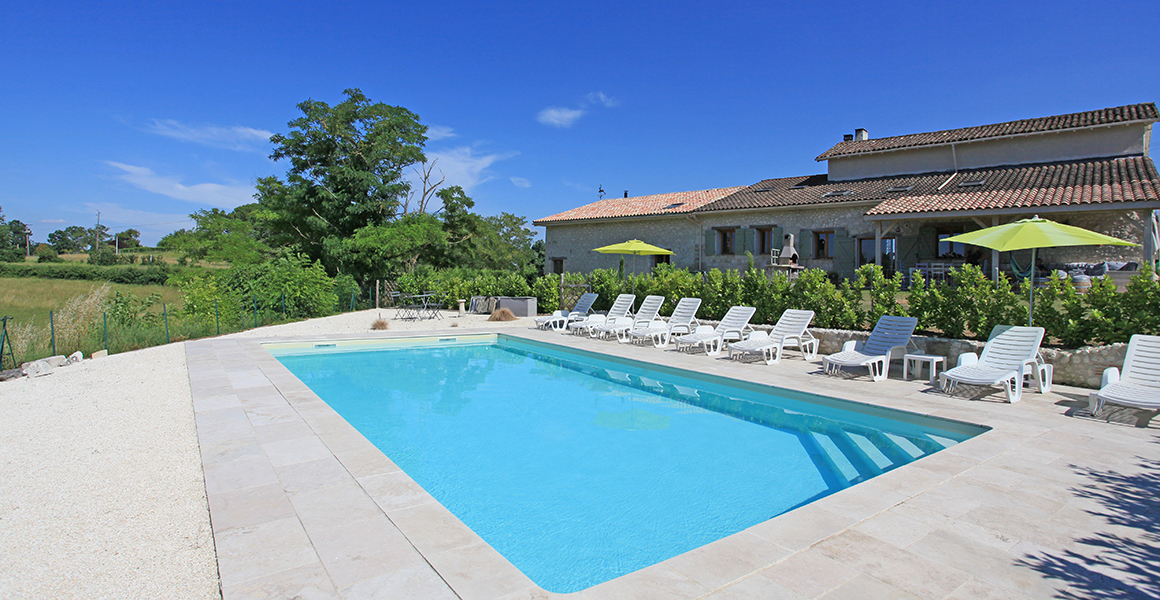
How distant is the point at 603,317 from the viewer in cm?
1370

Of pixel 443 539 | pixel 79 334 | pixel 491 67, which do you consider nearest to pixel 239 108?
pixel 491 67

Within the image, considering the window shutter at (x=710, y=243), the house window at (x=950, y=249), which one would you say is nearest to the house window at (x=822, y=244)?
the house window at (x=950, y=249)

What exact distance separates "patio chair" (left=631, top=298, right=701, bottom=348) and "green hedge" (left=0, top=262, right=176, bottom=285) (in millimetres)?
36680

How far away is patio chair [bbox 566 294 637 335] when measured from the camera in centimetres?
1334

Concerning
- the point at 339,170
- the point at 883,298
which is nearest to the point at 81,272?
the point at 339,170

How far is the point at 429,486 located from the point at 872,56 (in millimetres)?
18339

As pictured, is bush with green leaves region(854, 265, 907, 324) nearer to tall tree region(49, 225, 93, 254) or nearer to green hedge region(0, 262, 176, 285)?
green hedge region(0, 262, 176, 285)

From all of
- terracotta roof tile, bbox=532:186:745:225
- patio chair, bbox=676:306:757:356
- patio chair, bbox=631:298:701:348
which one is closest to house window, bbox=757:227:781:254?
terracotta roof tile, bbox=532:186:745:225

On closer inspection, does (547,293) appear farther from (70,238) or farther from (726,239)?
(70,238)

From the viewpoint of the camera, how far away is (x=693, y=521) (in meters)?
4.13

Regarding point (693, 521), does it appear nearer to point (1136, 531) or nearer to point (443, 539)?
point (443, 539)

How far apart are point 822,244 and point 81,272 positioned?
150 ft

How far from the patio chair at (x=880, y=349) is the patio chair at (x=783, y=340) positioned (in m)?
1.02

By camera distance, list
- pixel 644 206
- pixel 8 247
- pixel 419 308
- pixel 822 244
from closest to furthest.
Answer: pixel 822 244 < pixel 419 308 < pixel 644 206 < pixel 8 247
